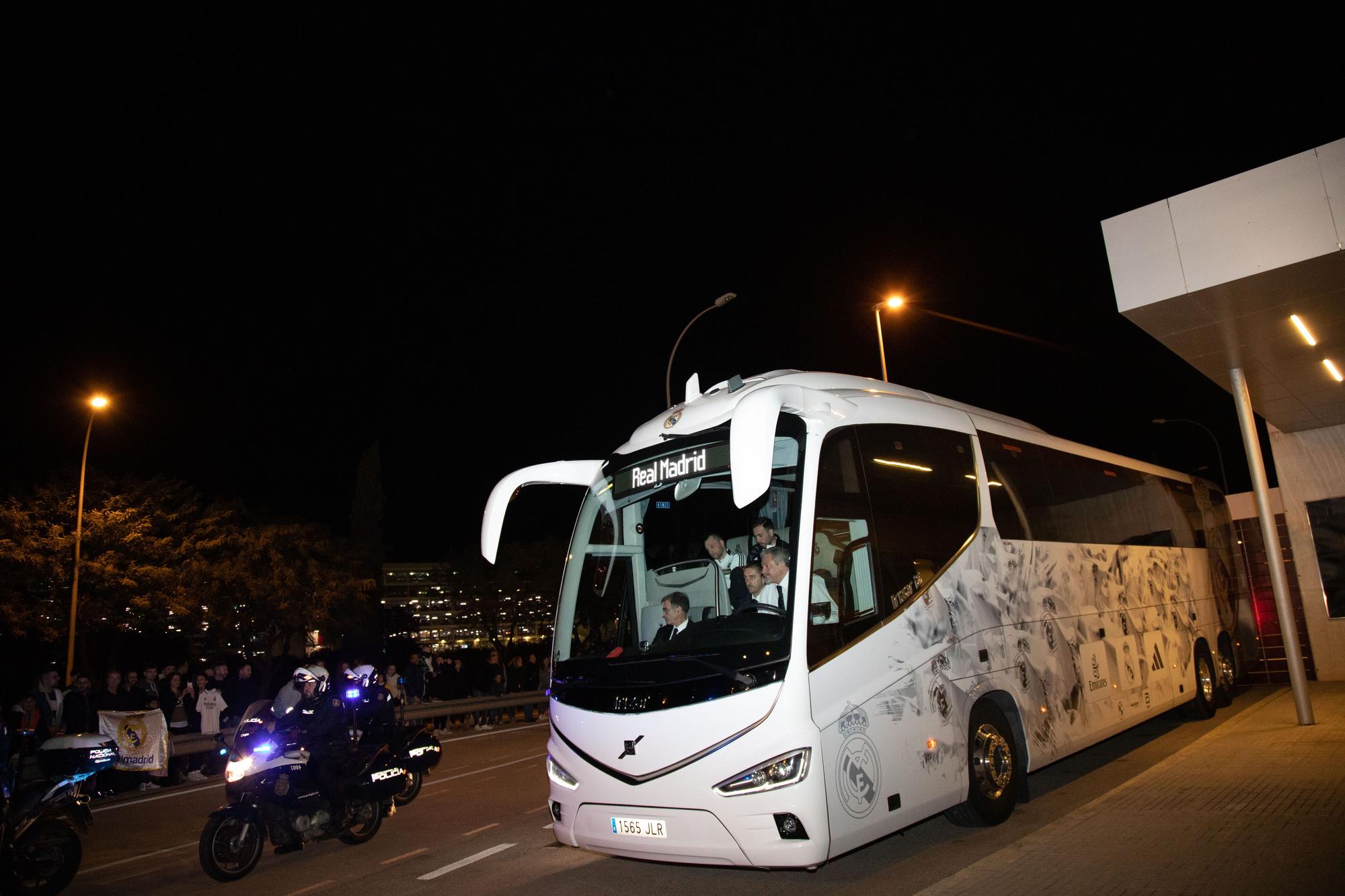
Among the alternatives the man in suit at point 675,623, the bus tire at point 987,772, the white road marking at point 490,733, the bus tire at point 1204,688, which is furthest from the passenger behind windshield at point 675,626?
the white road marking at point 490,733

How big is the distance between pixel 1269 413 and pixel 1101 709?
8417mm

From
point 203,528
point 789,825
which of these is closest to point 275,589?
point 203,528

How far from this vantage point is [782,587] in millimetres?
6152

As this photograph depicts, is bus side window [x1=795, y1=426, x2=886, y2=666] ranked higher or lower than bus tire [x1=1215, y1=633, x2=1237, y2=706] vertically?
higher

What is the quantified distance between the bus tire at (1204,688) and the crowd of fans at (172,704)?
8583 mm

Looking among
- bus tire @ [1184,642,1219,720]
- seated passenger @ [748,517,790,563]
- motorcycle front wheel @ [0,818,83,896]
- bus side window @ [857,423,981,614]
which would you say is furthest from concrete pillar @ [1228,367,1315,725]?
motorcycle front wheel @ [0,818,83,896]

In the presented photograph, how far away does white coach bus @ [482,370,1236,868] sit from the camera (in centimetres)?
566

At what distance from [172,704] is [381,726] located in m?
8.89

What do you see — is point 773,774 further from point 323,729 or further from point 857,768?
point 323,729

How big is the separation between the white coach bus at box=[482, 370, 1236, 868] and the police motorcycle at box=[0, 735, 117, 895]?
4434 millimetres

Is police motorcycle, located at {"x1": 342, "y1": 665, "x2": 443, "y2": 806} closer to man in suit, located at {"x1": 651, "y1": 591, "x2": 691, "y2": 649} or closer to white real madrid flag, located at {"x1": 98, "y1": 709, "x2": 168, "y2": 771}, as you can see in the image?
man in suit, located at {"x1": 651, "y1": 591, "x2": 691, "y2": 649}

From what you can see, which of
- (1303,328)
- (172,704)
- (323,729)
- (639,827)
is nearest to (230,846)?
(323,729)

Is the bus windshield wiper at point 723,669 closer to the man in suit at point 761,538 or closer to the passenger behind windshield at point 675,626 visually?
the passenger behind windshield at point 675,626

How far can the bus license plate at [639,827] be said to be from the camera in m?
5.80
